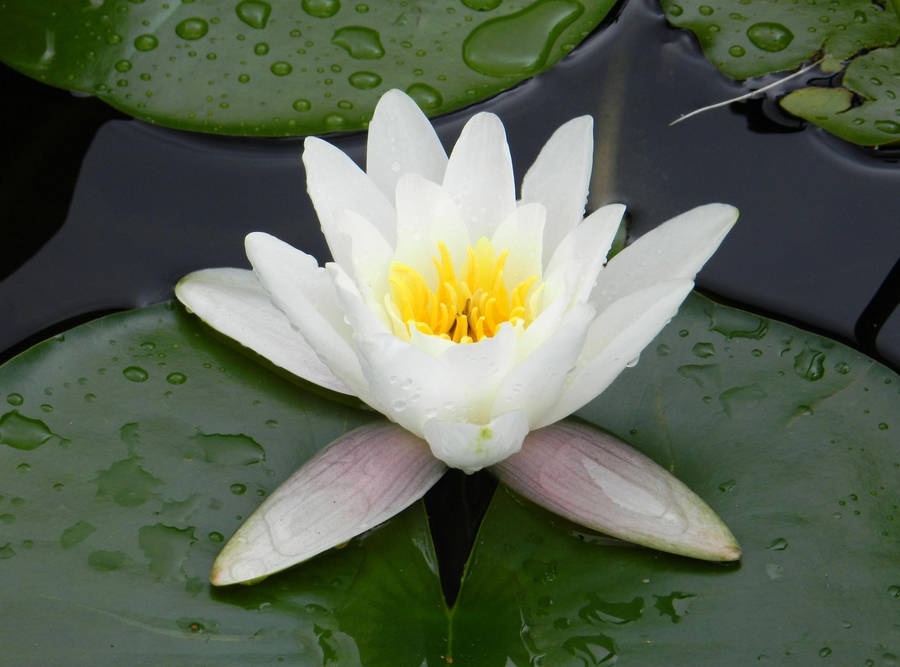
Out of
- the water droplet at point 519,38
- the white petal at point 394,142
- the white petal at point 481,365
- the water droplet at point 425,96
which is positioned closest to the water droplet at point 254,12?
the water droplet at point 425,96

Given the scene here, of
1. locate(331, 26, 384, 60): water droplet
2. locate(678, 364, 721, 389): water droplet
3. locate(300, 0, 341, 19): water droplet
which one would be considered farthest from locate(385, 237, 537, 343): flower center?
locate(300, 0, 341, 19): water droplet

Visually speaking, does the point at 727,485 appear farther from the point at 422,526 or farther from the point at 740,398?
the point at 422,526

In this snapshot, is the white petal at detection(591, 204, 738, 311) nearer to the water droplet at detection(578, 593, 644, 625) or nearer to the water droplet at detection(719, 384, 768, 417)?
the water droplet at detection(719, 384, 768, 417)

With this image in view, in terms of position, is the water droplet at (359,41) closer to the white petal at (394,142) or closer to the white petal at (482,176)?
the white petal at (394,142)

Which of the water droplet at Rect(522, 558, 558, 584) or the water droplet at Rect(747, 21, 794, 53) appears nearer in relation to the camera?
the water droplet at Rect(522, 558, 558, 584)

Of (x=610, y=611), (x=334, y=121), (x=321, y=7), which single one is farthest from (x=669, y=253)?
(x=321, y=7)

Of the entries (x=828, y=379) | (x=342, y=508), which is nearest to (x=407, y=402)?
(x=342, y=508)
